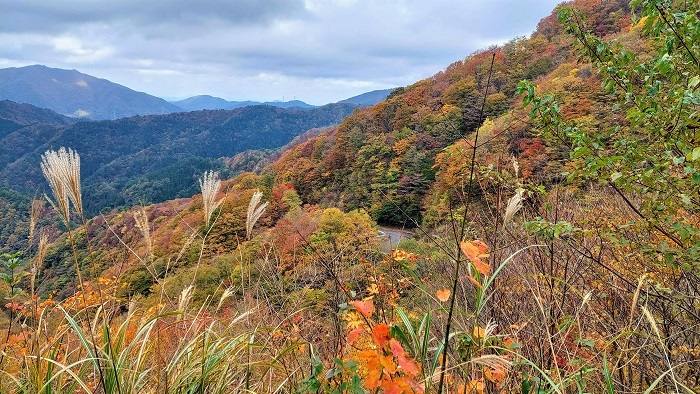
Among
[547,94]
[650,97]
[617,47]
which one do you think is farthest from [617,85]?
[547,94]

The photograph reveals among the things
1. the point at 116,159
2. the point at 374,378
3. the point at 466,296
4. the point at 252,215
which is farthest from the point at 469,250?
the point at 116,159

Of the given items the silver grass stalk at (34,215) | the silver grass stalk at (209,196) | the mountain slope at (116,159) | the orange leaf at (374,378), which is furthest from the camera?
the mountain slope at (116,159)

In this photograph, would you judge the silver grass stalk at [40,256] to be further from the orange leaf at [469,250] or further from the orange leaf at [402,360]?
the orange leaf at [469,250]

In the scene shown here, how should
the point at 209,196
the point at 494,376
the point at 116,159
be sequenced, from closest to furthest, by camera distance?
the point at 494,376 → the point at 209,196 → the point at 116,159

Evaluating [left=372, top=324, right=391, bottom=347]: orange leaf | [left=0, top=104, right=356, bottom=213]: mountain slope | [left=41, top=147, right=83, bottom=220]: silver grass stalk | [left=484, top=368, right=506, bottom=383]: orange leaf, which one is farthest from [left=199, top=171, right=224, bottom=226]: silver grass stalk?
[left=0, top=104, right=356, bottom=213]: mountain slope

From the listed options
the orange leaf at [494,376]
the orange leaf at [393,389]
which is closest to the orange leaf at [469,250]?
the orange leaf at [393,389]

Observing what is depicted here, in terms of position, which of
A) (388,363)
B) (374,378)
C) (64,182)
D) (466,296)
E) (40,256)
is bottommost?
(466,296)

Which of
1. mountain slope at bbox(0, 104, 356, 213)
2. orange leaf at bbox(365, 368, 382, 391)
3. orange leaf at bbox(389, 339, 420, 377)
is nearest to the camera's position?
orange leaf at bbox(389, 339, 420, 377)

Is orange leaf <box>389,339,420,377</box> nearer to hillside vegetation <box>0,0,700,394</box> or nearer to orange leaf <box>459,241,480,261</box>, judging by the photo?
hillside vegetation <box>0,0,700,394</box>

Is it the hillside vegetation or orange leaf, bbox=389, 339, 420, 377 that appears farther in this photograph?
the hillside vegetation

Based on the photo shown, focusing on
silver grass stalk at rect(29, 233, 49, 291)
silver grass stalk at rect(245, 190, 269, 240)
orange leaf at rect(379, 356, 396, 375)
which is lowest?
orange leaf at rect(379, 356, 396, 375)

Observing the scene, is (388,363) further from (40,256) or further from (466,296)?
(466,296)

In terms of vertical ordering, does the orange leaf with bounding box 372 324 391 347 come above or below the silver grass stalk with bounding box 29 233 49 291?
below

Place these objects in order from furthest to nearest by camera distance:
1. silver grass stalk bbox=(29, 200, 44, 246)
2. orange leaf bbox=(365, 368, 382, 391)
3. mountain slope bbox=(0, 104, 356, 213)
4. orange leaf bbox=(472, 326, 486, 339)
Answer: mountain slope bbox=(0, 104, 356, 213) → silver grass stalk bbox=(29, 200, 44, 246) → orange leaf bbox=(472, 326, 486, 339) → orange leaf bbox=(365, 368, 382, 391)
